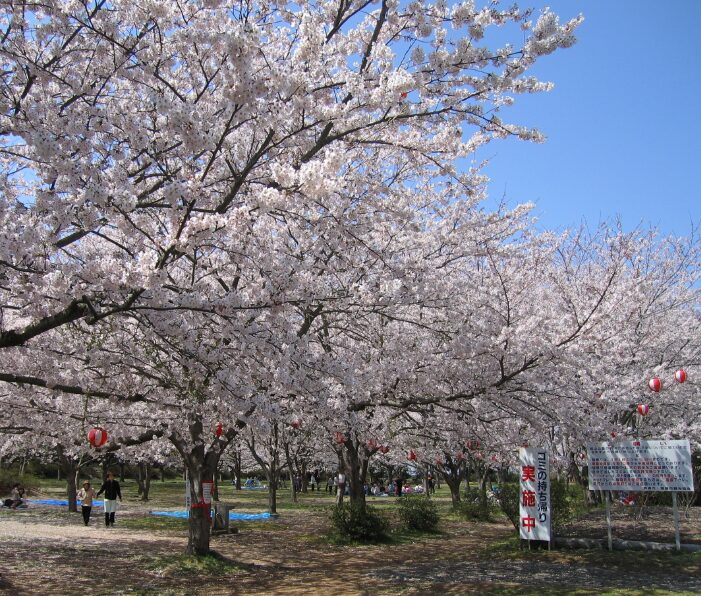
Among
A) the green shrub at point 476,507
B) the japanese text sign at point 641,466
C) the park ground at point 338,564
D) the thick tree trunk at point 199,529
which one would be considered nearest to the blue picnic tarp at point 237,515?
the park ground at point 338,564

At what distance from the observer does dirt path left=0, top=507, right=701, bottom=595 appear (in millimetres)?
7930

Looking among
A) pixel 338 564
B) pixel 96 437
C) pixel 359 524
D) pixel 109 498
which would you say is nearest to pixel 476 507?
Answer: pixel 359 524

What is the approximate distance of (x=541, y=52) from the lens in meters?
5.50

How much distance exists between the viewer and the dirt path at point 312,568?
26.0 feet

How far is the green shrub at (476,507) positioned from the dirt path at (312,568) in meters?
3.42

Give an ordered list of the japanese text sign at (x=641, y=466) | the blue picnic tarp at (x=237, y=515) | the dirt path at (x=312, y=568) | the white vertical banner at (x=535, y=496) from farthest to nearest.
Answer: the blue picnic tarp at (x=237, y=515) < the white vertical banner at (x=535, y=496) < the japanese text sign at (x=641, y=466) < the dirt path at (x=312, y=568)

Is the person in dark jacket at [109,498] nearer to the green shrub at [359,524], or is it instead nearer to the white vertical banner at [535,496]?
the green shrub at [359,524]

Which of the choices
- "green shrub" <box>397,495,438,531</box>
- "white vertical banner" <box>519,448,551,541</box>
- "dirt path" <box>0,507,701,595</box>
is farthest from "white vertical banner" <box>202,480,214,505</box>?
"green shrub" <box>397,495,438,531</box>

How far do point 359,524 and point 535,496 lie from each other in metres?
4.24

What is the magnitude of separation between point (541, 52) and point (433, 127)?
1486mm

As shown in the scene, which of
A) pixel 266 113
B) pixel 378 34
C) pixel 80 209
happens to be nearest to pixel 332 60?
pixel 378 34

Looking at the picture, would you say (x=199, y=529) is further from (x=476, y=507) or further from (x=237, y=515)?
(x=237, y=515)

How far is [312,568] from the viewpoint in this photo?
9.99 m

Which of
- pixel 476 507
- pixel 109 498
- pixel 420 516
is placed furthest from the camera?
pixel 476 507
